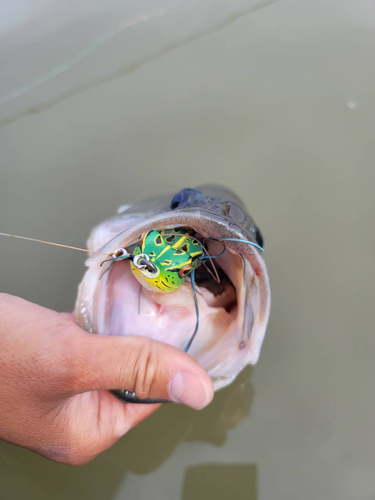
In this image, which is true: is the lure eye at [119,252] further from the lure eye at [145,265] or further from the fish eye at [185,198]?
the fish eye at [185,198]

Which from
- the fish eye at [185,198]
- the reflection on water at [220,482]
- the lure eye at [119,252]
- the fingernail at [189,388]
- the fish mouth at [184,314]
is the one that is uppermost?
the fish eye at [185,198]

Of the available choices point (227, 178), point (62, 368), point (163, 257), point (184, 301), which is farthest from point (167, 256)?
point (227, 178)

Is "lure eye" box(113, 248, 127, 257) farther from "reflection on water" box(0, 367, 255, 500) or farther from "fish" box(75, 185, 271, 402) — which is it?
"reflection on water" box(0, 367, 255, 500)

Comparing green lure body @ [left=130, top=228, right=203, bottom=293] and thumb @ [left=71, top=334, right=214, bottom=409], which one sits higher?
green lure body @ [left=130, top=228, right=203, bottom=293]

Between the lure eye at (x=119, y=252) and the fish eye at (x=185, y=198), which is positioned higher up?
the fish eye at (x=185, y=198)

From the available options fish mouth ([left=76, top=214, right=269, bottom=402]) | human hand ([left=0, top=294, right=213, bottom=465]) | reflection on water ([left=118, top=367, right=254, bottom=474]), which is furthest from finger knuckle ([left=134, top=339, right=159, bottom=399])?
reflection on water ([left=118, top=367, right=254, bottom=474])

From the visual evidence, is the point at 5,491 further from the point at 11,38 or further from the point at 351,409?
the point at 11,38

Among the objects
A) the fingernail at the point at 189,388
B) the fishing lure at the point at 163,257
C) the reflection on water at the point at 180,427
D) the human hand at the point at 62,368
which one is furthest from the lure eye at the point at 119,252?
the reflection on water at the point at 180,427
